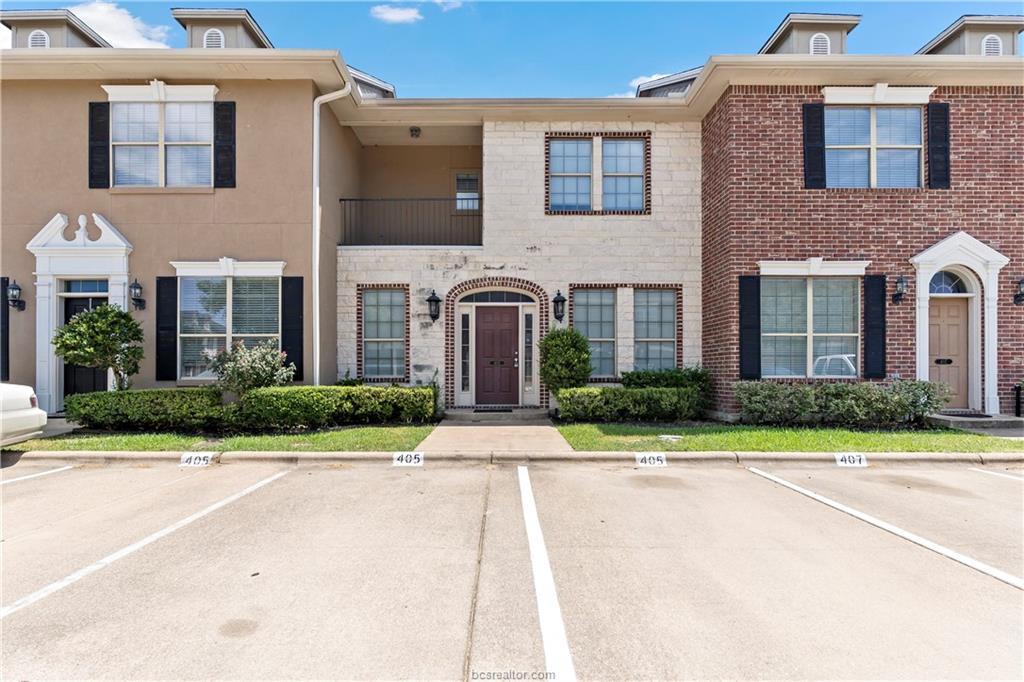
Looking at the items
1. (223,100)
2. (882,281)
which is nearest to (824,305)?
(882,281)

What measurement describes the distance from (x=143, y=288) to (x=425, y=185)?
20.5ft

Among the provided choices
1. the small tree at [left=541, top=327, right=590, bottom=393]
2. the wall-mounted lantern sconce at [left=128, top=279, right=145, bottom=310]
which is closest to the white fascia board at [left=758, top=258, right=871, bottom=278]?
the small tree at [left=541, top=327, right=590, bottom=393]

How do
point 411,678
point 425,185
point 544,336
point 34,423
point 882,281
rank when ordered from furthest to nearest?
point 425,185
point 544,336
point 882,281
point 34,423
point 411,678

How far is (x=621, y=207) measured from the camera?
11367mm

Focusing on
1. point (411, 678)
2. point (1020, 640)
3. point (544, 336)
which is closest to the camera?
point (411, 678)

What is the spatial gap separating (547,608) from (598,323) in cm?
855

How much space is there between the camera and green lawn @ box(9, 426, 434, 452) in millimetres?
7461

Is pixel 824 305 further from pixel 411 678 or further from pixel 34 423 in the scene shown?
pixel 34 423

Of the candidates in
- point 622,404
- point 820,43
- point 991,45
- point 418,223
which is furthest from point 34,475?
point 991,45

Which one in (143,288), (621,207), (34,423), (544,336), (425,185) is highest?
(425,185)

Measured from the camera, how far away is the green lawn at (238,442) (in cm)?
746

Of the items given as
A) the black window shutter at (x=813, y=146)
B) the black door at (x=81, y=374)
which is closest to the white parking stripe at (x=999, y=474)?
the black window shutter at (x=813, y=146)

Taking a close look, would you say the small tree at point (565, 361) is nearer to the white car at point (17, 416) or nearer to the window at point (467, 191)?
the window at point (467, 191)

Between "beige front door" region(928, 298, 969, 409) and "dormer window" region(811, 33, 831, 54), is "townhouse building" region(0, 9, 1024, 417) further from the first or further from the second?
"dormer window" region(811, 33, 831, 54)
